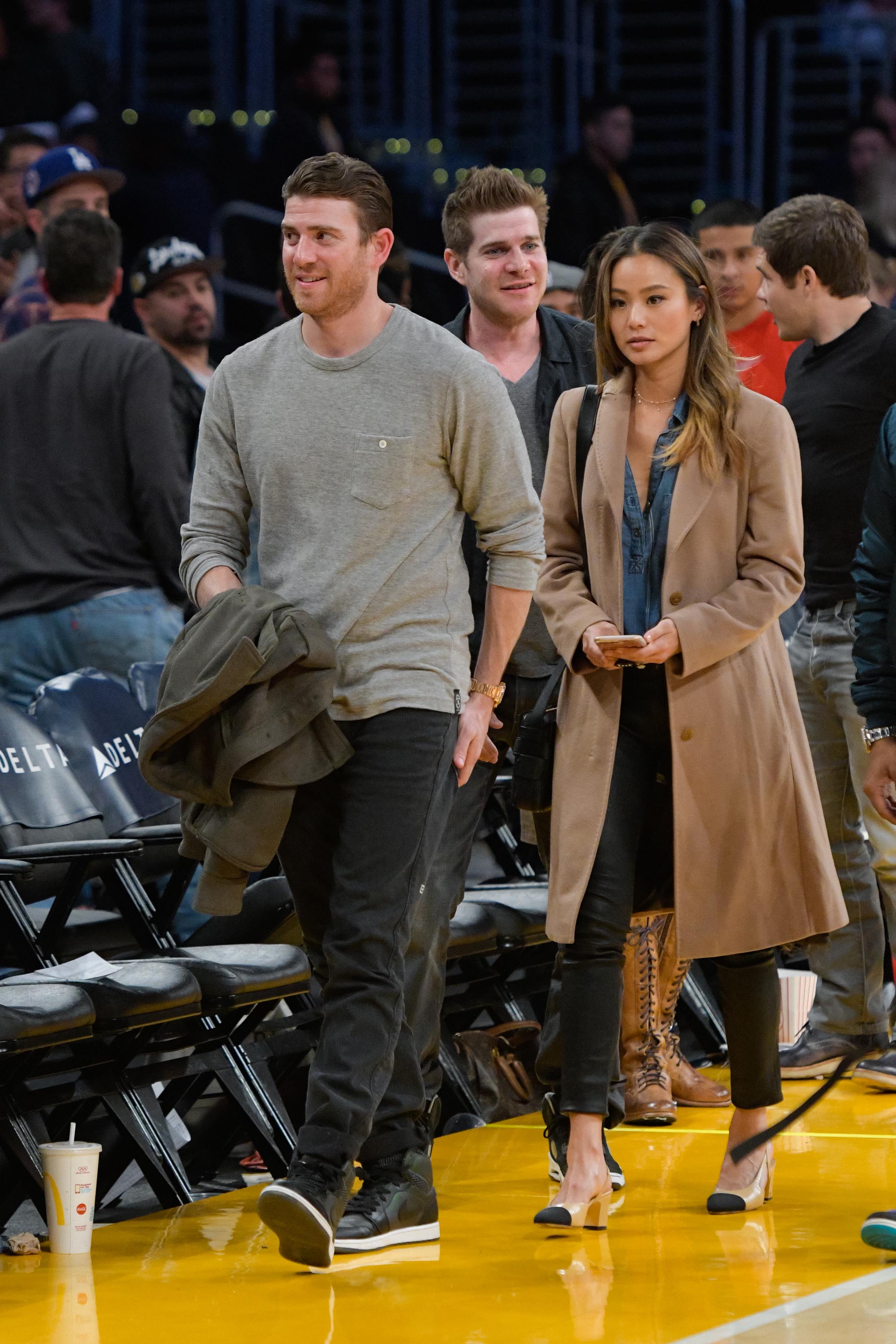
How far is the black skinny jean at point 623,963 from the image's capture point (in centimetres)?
359

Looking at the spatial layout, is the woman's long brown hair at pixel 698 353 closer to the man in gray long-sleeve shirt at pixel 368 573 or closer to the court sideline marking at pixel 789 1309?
the man in gray long-sleeve shirt at pixel 368 573

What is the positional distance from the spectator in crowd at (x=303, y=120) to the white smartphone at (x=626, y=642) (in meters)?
7.28

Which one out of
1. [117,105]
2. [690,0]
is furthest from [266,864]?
[690,0]

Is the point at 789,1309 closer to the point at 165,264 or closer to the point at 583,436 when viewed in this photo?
the point at 583,436

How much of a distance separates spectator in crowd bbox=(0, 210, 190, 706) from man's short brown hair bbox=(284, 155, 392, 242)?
6.60 feet

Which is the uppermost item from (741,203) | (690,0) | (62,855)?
(690,0)

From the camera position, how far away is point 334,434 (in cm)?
338

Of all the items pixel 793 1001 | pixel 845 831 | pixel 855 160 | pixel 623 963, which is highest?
pixel 855 160

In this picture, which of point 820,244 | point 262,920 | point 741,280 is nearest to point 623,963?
point 262,920

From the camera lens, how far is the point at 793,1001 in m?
4.96

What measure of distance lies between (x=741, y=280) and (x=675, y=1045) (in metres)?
2.48

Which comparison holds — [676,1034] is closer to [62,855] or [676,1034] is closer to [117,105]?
[62,855]

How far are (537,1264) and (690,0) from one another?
13007mm

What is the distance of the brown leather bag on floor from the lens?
15.3ft
